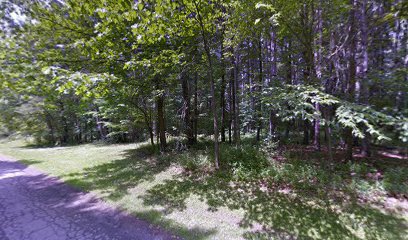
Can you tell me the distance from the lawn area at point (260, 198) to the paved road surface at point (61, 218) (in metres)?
0.29

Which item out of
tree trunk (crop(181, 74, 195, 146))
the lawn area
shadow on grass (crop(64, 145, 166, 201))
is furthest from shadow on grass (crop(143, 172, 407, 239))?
tree trunk (crop(181, 74, 195, 146))

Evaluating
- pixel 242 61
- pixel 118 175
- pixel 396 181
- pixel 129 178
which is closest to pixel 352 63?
pixel 396 181

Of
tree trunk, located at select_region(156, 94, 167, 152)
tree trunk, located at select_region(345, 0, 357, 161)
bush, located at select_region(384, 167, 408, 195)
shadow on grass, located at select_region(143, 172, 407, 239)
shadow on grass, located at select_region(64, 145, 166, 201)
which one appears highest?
tree trunk, located at select_region(345, 0, 357, 161)

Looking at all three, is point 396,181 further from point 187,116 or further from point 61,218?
point 61,218

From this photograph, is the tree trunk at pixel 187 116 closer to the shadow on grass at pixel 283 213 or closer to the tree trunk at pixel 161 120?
the tree trunk at pixel 161 120

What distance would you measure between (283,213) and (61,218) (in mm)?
4428

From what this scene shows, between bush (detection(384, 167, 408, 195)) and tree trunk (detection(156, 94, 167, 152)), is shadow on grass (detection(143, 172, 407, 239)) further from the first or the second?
tree trunk (detection(156, 94, 167, 152))

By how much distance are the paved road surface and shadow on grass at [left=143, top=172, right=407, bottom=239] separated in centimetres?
83

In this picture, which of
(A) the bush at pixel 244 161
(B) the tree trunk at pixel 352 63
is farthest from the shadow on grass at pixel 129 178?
(B) the tree trunk at pixel 352 63

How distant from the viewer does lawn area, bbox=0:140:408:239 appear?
330 centimetres

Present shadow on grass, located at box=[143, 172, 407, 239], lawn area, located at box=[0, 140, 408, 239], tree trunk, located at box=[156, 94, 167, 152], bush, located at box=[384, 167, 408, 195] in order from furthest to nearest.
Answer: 1. tree trunk, located at box=[156, 94, 167, 152]
2. bush, located at box=[384, 167, 408, 195]
3. lawn area, located at box=[0, 140, 408, 239]
4. shadow on grass, located at box=[143, 172, 407, 239]

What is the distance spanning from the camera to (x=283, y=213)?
374 centimetres

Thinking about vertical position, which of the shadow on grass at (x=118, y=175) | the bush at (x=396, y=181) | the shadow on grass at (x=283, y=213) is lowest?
the shadow on grass at (x=283, y=213)

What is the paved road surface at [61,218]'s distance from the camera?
331 cm
